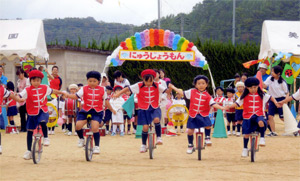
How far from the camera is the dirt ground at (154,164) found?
830 cm

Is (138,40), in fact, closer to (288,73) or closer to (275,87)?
(288,73)

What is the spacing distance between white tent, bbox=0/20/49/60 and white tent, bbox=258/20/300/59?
25.8 ft

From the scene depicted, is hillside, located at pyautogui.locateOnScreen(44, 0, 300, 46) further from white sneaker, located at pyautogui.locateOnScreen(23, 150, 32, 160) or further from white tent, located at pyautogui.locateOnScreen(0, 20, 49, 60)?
white sneaker, located at pyautogui.locateOnScreen(23, 150, 32, 160)

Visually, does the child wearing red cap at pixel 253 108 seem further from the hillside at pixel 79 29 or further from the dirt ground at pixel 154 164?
the hillside at pixel 79 29

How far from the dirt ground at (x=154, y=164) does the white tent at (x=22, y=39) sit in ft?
15.4

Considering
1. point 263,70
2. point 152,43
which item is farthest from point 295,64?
point 152,43

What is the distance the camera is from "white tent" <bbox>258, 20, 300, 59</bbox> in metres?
17.1

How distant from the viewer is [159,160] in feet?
33.9

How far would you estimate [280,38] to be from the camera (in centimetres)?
1761

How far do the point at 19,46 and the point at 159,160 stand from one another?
9305 millimetres

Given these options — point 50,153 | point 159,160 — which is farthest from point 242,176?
point 50,153

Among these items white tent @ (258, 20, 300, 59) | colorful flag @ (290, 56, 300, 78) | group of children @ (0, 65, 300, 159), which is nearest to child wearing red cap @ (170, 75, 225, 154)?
group of children @ (0, 65, 300, 159)

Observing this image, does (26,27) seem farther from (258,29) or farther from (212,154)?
(258,29)

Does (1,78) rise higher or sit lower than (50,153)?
higher
